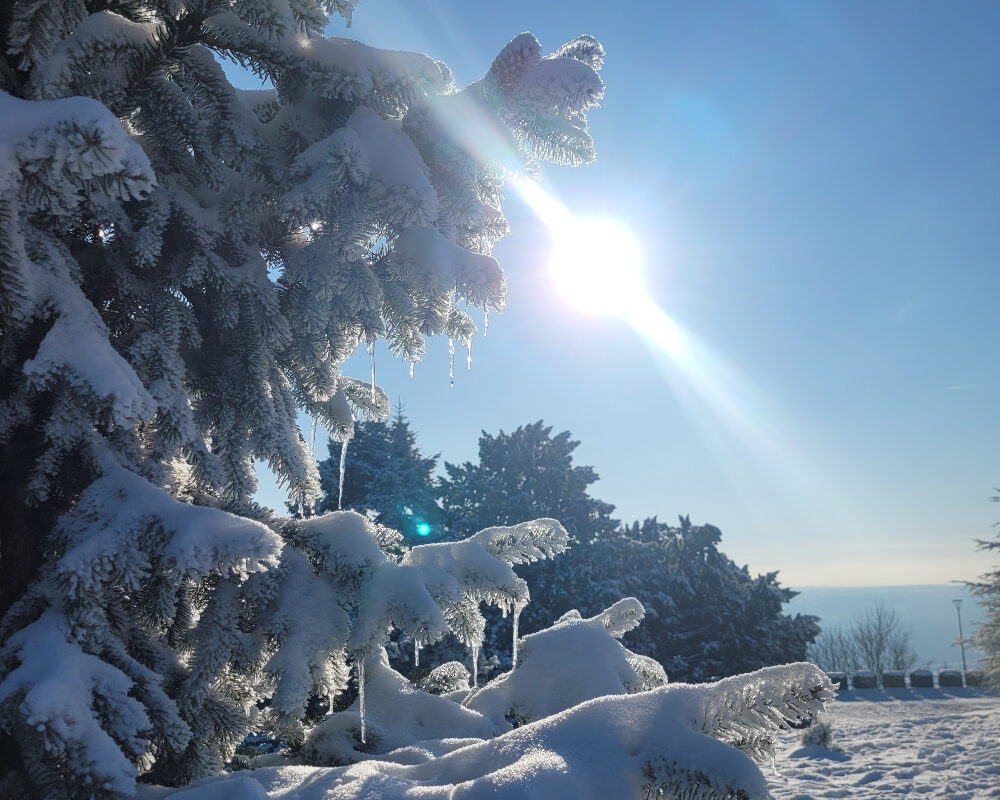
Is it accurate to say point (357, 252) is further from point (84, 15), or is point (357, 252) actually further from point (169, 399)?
point (84, 15)

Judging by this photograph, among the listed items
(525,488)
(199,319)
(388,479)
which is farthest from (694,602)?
(199,319)

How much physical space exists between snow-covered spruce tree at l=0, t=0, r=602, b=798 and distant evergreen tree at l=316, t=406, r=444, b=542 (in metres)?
20.2

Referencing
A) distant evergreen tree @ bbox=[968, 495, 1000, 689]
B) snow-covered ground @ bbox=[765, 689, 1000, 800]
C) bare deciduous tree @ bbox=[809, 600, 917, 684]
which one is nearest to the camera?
snow-covered ground @ bbox=[765, 689, 1000, 800]

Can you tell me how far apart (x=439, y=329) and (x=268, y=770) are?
73.9 inches

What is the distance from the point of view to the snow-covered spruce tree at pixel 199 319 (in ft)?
5.70

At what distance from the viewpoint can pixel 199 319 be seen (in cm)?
293

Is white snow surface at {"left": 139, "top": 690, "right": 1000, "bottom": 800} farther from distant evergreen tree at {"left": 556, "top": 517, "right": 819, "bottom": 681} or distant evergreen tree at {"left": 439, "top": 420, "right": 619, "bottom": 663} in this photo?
distant evergreen tree at {"left": 439, "top": 420, "right": 619, "bottom": 663}

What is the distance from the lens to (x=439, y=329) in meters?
3.04

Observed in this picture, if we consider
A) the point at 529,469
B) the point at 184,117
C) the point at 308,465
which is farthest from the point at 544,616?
the point at 184,117

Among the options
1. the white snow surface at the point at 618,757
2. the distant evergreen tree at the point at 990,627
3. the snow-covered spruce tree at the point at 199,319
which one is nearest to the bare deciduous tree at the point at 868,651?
the distant evergreen tree at the point at 990,627

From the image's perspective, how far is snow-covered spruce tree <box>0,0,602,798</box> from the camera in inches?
68.4

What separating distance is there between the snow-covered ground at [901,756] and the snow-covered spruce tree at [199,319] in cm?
646

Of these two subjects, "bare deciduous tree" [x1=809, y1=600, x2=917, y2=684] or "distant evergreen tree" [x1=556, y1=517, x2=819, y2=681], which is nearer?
"distant evergreen tree" [x1=556, y1=517, x2=819, y2=681]

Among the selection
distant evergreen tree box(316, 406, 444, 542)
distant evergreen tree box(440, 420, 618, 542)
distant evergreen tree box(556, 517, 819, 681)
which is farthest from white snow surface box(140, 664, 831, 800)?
distant evergreen tree box(316, 406, 444, 542)
